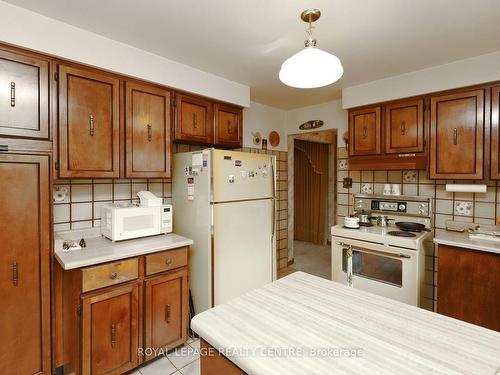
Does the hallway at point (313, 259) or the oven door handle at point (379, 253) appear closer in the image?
the oven door handle at point (379, 253)

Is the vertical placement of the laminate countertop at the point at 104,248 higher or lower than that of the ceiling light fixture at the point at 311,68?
lower

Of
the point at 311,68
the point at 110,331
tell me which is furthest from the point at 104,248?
the point at 311,68

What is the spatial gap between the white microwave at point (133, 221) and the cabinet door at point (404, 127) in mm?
2230

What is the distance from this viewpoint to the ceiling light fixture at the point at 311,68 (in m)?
1.20

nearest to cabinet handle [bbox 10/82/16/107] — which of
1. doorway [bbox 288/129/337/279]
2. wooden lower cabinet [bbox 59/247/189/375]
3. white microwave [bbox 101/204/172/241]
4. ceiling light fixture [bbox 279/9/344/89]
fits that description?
white microwave [bbox 101/204/172/241]

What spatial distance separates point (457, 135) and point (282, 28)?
1752 mm

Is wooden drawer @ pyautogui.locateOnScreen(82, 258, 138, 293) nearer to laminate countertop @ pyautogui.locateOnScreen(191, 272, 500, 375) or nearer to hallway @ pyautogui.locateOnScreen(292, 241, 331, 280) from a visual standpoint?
laminate countertop @ pyautogui.locateOnScreen(191, 272, 500, 375)

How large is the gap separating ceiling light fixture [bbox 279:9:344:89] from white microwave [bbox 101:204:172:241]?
147 centimetres

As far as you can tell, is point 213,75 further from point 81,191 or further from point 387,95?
Result: point 387,95

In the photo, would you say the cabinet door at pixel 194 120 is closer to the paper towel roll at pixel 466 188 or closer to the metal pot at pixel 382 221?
the metal pot at pixel 382 221

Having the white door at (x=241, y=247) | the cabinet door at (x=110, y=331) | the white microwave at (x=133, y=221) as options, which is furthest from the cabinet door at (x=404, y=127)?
the cabinet door at (x=110, y=331)

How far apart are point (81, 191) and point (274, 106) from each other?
2.61 m

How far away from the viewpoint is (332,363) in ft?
2.39

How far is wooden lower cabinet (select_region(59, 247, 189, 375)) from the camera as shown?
162 cm
